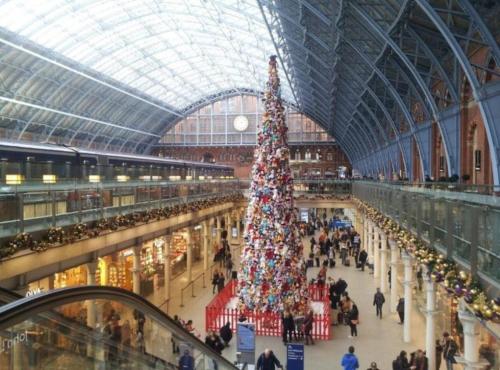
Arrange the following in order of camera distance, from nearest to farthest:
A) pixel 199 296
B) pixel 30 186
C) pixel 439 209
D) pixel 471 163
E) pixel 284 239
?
1. pixel 439 209
2. pixel 30 186
3. pixel 284 239
4. pixel 471 163
5. pixel 199 296

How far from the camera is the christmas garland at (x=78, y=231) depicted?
10.3 m

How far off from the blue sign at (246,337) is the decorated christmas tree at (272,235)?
428 cm

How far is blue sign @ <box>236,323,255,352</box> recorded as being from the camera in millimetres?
12055

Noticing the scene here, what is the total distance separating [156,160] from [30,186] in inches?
1052

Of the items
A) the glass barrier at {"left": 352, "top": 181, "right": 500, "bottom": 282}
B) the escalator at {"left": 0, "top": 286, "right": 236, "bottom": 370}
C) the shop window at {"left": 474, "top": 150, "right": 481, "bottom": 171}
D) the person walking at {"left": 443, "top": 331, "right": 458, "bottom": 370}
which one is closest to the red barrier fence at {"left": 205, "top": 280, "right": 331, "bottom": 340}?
the person walking at {"left": 443, "top": 331, "right": 458, "bottom": 370}

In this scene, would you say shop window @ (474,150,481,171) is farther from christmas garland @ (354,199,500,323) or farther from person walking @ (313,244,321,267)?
person walking @ (313,244,321,267)

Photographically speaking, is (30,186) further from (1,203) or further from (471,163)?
(471,163)

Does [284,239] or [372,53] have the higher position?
[372,53]

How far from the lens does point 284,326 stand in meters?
15.5

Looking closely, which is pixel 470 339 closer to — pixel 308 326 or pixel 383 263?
pixel 308 326

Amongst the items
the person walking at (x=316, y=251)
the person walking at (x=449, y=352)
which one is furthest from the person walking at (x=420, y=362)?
the person walking at (x=316, y=251)

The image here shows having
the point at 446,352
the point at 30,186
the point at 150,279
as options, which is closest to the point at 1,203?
the point at 30,186

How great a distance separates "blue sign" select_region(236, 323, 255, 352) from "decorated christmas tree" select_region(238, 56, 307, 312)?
14.0 ft

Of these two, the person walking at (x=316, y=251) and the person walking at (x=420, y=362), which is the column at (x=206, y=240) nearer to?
the person walking at (x=316, y=251)
